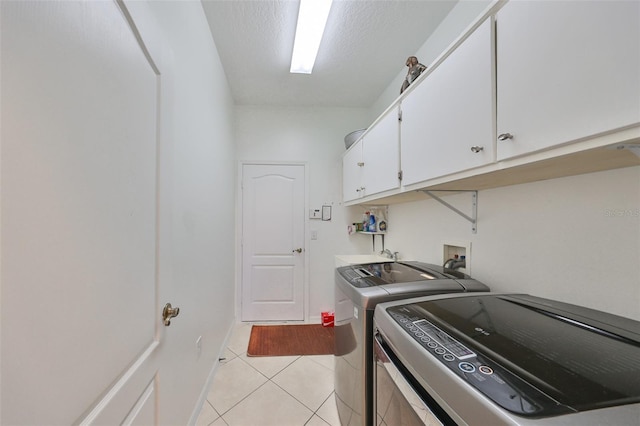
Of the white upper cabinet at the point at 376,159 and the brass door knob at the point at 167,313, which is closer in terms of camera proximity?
the brass door knob at the point at 167,313

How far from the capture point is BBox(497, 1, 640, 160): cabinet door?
0.53 m

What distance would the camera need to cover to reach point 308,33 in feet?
5.85

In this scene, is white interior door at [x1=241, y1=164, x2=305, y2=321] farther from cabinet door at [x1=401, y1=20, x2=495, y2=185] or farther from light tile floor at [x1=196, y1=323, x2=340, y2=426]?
cabinet door at [x1=401, y1=20, x2=495, y2=185]

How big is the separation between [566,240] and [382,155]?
3.64 ft

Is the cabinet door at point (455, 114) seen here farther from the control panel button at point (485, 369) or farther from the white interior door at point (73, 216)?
the white interior door at point (73, 216)

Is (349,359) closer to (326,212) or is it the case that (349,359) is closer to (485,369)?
(485,369)

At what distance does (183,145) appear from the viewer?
4.39 feet

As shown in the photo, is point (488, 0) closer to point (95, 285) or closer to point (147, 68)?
point (147, 68)

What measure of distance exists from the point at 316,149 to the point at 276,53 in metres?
1.21

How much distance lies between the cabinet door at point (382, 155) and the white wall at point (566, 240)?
483mm

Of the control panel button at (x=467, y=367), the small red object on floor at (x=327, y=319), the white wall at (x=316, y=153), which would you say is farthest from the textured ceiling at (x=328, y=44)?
the small red object on floor at (x=327, y=319)

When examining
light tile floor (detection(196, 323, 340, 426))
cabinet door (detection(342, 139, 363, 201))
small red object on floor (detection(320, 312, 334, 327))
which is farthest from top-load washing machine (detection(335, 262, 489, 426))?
small red object on floor (detection(320, 312, 334, 327))

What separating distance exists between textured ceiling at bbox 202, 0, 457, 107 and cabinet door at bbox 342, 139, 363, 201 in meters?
0.74

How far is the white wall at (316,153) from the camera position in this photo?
2.99m
